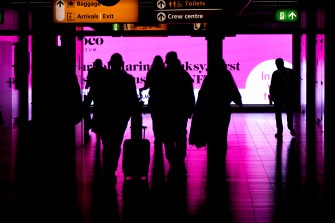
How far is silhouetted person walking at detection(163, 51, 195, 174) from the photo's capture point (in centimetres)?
990

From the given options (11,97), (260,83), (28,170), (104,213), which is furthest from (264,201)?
(260,83)

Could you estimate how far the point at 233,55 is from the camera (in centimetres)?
2562

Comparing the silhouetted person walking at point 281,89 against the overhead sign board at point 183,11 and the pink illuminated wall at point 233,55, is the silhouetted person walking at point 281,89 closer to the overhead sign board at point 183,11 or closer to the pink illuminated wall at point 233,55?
the overhead sign board at point 183,11

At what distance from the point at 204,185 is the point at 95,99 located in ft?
5.81

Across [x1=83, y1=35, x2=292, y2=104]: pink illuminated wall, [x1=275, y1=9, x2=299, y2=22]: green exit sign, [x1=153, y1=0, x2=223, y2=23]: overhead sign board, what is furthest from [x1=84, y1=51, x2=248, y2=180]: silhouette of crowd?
[x1=83, y1=35, x2=292, y2=104]: pink illuminated wall

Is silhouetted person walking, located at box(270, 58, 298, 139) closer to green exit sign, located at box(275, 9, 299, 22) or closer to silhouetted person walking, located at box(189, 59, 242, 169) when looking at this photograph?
green exit sign, located at box(275, 9, 299, 22)

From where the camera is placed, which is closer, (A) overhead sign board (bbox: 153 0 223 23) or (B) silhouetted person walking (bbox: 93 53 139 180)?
(B) silhouetted person walking (bbox: 93 53 139 180)

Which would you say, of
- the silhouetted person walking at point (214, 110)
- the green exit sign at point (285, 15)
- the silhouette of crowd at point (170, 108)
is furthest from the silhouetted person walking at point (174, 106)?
the green exit sign at point (285, 15)

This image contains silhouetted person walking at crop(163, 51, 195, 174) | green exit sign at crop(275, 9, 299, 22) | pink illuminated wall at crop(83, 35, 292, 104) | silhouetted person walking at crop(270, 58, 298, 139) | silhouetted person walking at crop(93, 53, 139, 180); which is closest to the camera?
silhouetted person walking at crop(93, 53, 139, 180)

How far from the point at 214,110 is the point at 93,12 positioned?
12.0 ft

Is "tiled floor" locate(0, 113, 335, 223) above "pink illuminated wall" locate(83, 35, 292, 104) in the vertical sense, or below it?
below

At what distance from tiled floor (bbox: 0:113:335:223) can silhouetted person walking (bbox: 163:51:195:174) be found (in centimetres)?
33

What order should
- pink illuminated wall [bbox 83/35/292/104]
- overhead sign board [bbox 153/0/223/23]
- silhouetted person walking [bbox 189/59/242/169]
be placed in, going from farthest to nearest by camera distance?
pink illuminated wall [bbox 83/35/292/104], overhead sign board [bbox 153/0/223/23], silhouetted person walking [bbox 189/59/242/169]

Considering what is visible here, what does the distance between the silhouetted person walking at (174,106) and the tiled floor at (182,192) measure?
1.08 feet
